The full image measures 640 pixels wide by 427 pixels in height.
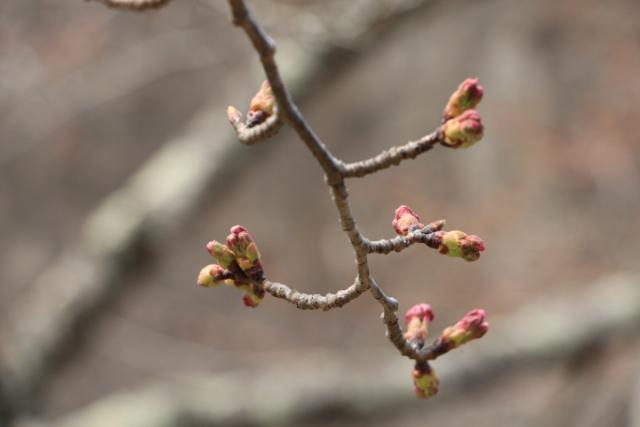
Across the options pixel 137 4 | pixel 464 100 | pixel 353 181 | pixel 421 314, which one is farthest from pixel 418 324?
pixel 353 181

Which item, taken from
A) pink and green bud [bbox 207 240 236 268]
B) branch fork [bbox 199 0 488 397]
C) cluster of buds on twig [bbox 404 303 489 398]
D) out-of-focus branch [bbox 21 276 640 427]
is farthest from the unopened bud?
out-of-focus branch [bbox 21 276 640 427]

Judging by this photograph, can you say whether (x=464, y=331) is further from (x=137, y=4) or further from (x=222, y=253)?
(x=137, y=4)

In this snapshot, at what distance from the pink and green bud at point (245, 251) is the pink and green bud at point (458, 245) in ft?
0.46

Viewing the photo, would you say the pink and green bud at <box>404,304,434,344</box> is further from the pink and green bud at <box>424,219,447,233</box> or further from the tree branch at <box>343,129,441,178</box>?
the tree branch at <box>343,129,441,178</box>

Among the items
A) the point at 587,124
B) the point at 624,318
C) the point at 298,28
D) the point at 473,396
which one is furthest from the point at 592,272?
the point at 298,28

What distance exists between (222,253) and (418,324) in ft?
0.59

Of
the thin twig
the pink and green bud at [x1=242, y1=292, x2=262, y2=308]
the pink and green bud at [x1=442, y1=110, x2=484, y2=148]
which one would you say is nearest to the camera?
the thin twig

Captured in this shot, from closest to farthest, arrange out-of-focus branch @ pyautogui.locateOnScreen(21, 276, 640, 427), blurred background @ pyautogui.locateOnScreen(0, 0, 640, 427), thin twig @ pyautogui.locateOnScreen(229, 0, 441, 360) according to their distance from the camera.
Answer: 1. thin twig @ pyautogui.locateOnScreen(229, 0, 441, 360)
2. out-of-focus branch @ pyautogui.locateOnScreen(21, 276, 640, 427)
3. blurred background @ pyautogui.locateOnScreen(0, 0, 640, 427)

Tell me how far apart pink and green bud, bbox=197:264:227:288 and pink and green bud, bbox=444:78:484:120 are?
213 mm

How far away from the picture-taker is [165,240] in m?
2.61

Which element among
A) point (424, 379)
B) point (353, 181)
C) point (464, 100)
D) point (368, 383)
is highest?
point (353, 181)

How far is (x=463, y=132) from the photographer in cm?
56

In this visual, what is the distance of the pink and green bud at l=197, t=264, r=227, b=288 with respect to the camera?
2.14 ft

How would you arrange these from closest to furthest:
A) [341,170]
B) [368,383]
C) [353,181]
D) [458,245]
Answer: [341,170], [458,245], [368,383], [353,181]
